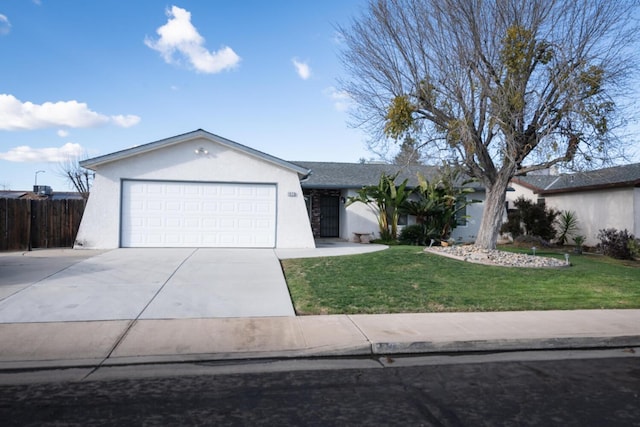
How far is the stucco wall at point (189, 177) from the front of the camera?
14547 millimetres

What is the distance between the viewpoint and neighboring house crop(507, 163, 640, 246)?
18234 mm

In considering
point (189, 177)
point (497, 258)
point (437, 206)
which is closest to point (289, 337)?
point (497, 258)

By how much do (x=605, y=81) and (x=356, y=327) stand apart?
9733 millimetres

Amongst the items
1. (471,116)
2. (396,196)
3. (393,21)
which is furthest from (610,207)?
(393,21)

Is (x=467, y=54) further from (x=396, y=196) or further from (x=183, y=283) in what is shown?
(x=183, y=283)

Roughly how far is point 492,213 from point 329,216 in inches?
370

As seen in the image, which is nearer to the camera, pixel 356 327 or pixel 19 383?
pixel 19 383

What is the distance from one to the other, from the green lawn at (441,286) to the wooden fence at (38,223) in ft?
26.1

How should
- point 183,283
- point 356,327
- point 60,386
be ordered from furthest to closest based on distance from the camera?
point 183,283
point 356,327
point 60,386

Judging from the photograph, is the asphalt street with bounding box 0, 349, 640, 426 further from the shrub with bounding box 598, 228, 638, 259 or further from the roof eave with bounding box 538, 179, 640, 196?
the roof eave with bounding box 538, 179, 640, 196

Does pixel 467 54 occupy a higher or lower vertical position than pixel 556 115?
higher

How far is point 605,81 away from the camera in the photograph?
11797 millimetres

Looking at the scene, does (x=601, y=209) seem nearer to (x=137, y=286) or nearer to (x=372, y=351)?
(x=372, y=351)

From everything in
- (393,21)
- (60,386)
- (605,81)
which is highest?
(393,21)
